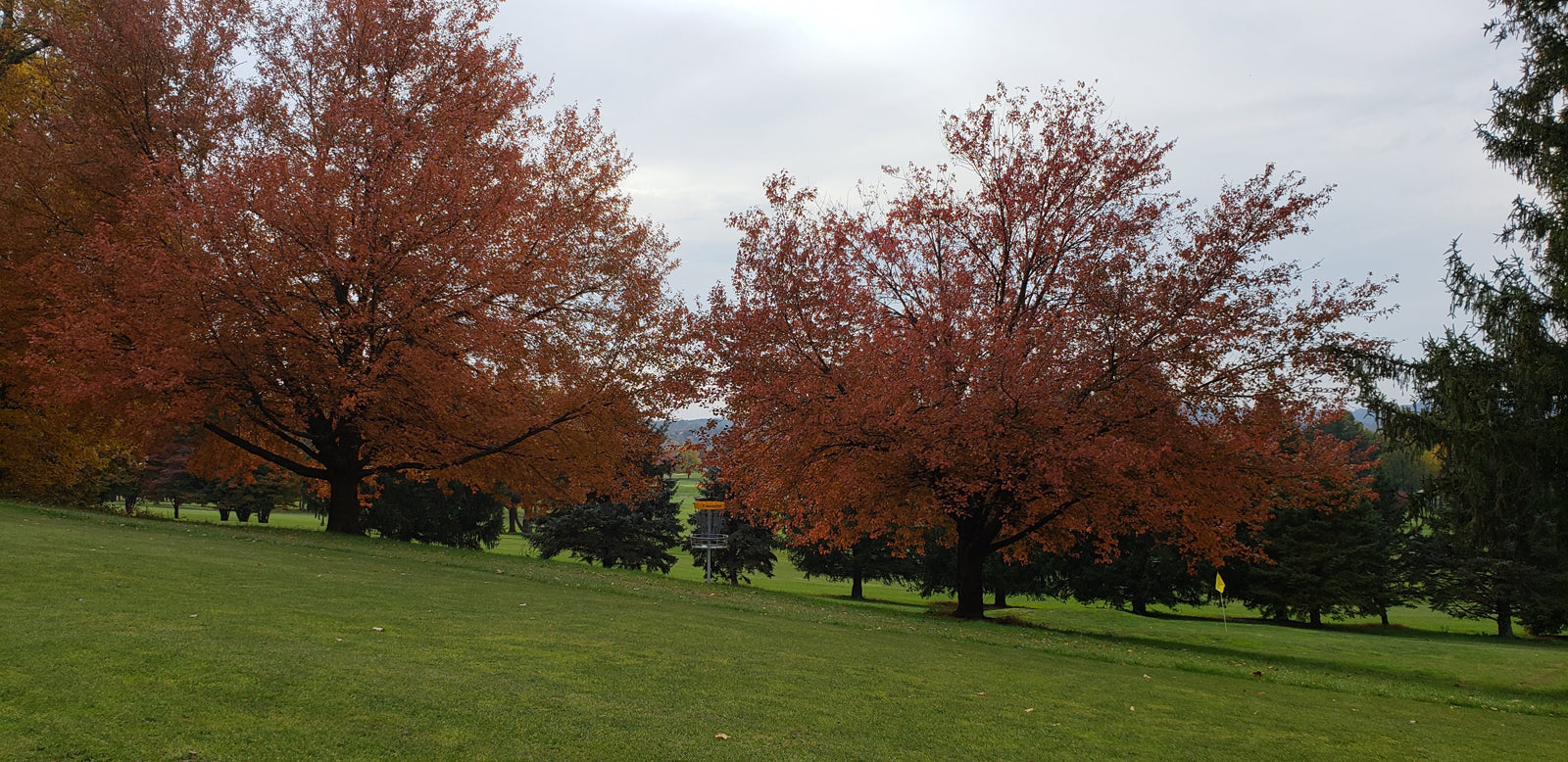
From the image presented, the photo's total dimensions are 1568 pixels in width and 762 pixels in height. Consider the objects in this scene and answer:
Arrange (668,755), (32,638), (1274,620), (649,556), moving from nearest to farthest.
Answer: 1. (668,755)
2. (32,638)
3. (1274,620)
4. (649,556)

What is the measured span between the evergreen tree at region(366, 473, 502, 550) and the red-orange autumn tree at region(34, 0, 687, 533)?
21328mm

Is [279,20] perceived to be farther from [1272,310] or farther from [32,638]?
[1272,310]

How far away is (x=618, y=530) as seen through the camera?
42156mm

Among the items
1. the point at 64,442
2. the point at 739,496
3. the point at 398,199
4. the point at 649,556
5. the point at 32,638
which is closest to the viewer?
the point at 32,638

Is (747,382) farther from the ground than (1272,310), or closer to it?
closer to it

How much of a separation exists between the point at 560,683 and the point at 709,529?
2568 cm

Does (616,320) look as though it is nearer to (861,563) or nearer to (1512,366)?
(1512,366)

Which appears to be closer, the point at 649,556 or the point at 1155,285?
the point at 1155,285

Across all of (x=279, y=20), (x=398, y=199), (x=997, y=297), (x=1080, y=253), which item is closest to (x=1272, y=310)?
(x=1080, y=253)

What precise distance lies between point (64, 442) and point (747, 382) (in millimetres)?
19886

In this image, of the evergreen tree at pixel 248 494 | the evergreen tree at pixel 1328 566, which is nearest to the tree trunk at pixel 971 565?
the evergreen tree at pixel 1328 566

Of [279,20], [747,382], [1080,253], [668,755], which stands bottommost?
[668,755]

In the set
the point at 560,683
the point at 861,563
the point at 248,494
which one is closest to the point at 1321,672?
the point at 560,683

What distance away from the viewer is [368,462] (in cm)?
2358
